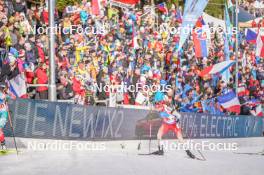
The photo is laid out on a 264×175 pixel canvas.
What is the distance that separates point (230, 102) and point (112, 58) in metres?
5.65

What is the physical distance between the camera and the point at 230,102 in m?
23.7

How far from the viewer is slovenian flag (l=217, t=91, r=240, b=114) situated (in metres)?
23.5

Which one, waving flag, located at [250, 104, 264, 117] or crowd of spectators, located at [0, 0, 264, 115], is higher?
crowd of spectators, located at [0, 0, 264, 115]

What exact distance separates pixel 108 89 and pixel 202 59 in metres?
8.60

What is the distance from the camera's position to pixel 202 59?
26.2 m

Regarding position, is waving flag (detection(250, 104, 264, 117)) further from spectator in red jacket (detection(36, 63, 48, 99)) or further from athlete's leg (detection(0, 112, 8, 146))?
athlete's leg (detection(0, 112, 8, 146))

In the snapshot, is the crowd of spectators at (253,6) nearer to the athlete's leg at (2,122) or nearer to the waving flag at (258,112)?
the waving flag at (258,112)

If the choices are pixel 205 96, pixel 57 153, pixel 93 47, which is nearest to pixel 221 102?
pixel 205 96

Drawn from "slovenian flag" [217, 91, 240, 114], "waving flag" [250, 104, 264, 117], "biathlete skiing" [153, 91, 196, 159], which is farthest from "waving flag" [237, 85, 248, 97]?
"biathlete skiing" [153, 91, 196, 159]

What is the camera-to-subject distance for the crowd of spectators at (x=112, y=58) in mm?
16828

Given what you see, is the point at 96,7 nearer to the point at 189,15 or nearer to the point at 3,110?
the point at 189,15

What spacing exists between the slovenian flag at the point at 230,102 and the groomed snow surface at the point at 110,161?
5184 millimetres

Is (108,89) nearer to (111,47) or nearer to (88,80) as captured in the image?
(88,80)

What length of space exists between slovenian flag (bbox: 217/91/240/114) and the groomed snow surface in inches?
204
